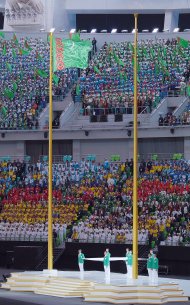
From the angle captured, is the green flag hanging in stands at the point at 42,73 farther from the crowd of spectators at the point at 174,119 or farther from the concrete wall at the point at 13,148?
the crowd of spectators at the point at 174,119

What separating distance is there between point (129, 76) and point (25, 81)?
6.73m

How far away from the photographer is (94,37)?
85875 millimetres

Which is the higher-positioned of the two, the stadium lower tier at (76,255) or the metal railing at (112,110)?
the metal railing at (112,110)

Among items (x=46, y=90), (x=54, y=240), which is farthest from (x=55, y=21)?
(x=54, y=240)

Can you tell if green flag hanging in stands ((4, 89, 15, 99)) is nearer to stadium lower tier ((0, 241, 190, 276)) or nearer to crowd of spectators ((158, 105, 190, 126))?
crowd of spectators ((158, 105, 190, 126))

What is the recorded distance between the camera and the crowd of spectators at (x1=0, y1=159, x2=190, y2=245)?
60812 millimetres

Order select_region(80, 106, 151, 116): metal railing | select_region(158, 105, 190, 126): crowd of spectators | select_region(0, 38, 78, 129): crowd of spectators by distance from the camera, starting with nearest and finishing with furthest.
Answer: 1. select_region(158, 105, 190, 126): crowd of spectators
2. select_region(80, 106, 151, 116): metal railing
3. select_region(0, 38, 78, 129): crowd of spectators

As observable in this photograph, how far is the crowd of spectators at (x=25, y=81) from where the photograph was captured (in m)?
77.8

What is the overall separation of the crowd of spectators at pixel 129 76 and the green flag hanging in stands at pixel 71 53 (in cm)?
2696

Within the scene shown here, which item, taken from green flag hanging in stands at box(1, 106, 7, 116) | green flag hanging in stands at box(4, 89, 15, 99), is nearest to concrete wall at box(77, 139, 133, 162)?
green flag hanging in stands at box(1, 106, 7, 116)

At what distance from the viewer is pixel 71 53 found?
4859cm

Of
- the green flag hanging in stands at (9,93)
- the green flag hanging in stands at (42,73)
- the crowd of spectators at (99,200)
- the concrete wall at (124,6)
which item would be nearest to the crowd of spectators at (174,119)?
the crowd of spectators at (99,200)

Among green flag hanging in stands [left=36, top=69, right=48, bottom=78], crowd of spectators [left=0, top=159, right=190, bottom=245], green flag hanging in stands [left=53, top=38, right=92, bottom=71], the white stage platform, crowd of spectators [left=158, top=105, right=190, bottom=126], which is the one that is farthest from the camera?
green flag hanging in stands [left=36, top=69, right=48, bottom=78]

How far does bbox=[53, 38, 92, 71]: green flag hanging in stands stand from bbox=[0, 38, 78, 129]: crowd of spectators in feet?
92.8
